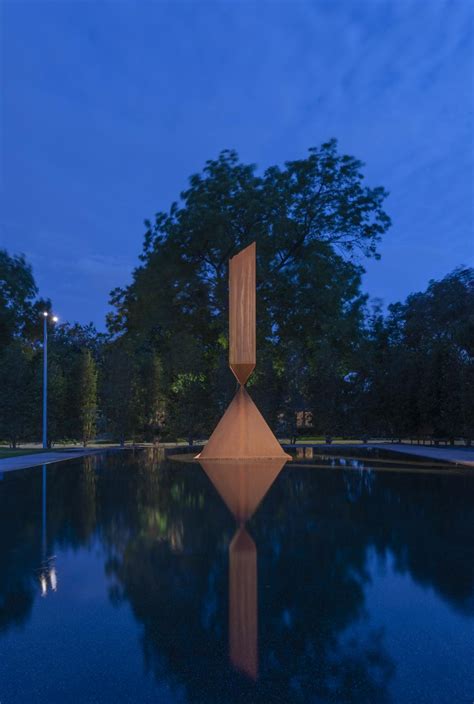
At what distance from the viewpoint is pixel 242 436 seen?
18703mm

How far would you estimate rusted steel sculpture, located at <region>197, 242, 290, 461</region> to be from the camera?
1861cm

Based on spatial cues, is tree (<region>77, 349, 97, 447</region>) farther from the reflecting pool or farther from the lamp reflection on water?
the lamp reflection on water

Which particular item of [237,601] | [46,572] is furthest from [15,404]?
[237,601]

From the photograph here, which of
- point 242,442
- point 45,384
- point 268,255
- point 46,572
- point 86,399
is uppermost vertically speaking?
point 268,255

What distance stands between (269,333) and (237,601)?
30.1 m

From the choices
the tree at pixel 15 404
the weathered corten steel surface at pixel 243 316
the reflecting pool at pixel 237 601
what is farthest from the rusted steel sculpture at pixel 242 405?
the tree at pixel 15 404

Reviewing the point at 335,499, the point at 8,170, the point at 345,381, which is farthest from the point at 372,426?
the point at 8,170

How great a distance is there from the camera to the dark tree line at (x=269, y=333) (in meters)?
27.2

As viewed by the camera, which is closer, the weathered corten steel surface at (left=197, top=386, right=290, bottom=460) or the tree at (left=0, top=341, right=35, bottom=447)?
the weathered corten steel surface at (left=197, top=386, right=290, bottom=460)

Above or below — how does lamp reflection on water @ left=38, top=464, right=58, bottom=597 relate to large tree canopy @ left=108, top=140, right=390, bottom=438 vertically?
below

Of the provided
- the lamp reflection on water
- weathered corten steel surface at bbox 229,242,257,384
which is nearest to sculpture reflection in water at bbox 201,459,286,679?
the lamp reflection on water

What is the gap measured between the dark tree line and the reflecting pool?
17979mm

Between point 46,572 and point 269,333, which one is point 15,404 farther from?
point 46,572

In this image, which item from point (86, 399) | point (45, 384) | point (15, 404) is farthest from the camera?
point (86, 399)
